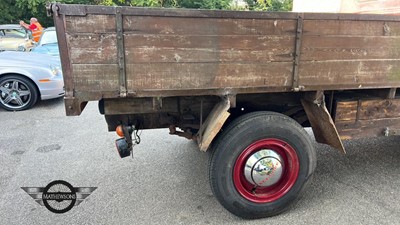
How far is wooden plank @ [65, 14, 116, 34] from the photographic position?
2168 millimetres

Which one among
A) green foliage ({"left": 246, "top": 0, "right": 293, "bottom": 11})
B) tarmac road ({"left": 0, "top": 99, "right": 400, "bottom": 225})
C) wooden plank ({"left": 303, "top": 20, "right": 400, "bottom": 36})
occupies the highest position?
green foliage ({"left": 246, "top": 0, "right": 293, "bottom": 11})

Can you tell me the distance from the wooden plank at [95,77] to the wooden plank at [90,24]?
24 cm

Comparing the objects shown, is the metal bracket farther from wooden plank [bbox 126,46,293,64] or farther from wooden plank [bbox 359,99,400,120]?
wooden plank [bbox 126,46,293,64]

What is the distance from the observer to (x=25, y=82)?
6.24m

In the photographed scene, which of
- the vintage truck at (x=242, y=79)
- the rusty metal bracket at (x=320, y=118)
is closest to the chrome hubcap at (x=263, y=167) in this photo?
the vintage truck at (x=242, y=79)

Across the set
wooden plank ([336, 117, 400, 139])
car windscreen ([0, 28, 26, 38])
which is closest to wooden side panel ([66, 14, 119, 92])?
wooden plank ([336, 117, 400, 139])

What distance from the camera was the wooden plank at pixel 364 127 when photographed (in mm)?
3062

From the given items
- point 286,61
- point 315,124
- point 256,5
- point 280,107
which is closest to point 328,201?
point 315,124

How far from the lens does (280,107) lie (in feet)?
10.5

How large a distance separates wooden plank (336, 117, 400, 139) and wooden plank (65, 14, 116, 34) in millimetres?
2224

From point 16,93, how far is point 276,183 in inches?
215

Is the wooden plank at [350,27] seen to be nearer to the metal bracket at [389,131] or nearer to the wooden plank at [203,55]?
the wooden plank at [203,55]

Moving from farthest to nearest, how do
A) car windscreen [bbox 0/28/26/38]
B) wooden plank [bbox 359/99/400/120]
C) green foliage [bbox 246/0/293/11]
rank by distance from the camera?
1. green foliage [bbox 246/0/293/11]
2. car windscreen [bbox 0/28/26/38]
3. wooden plank [bbox 359/99/400/120]

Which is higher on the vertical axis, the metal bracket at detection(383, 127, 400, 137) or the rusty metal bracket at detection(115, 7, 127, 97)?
the rusty metal bracket at detection(115, 7, 127, 97)
